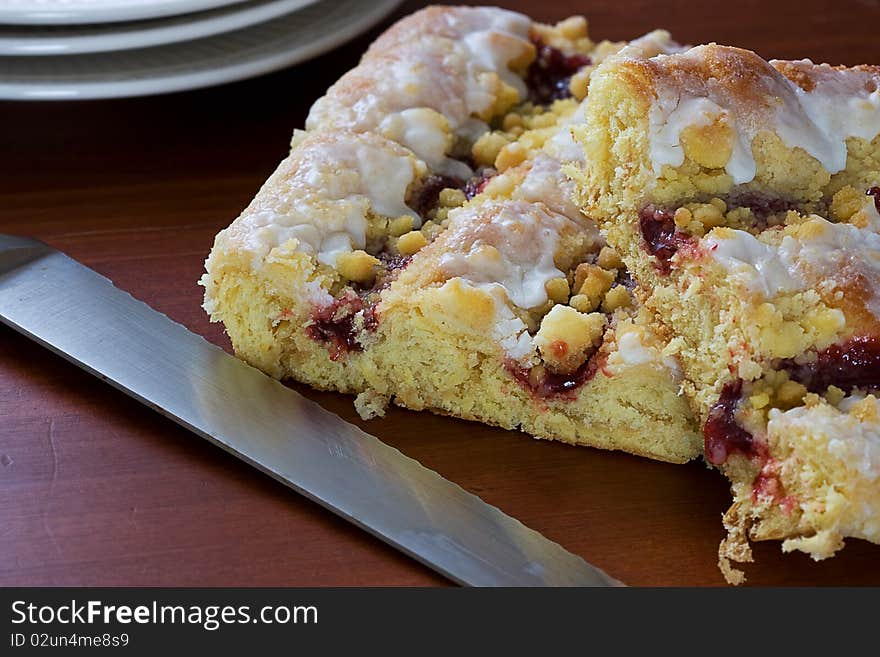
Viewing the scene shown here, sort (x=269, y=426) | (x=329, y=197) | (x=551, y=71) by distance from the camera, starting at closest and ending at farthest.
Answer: (x=269, y=426) → (x=329, y=197) → (x=551, y=71)

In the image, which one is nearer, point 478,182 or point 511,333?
point 511,333

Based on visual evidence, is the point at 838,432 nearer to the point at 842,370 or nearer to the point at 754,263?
the point at 842,370

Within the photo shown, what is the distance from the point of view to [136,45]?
2982 mm

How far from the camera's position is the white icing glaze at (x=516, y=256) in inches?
88.5

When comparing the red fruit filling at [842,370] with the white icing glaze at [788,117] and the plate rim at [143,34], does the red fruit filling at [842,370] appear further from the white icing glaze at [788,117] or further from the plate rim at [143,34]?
the plate rim at [143,34]

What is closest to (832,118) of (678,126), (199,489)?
(678,126)

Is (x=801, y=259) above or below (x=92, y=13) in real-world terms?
above

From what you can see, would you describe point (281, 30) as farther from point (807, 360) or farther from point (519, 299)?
point (807, 360)

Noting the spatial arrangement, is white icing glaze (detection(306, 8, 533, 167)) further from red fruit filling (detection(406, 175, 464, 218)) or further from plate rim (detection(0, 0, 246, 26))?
plate rim (detection(0, 0, 246, 26))

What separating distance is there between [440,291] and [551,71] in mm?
1140

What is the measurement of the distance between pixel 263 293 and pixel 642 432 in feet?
2.60

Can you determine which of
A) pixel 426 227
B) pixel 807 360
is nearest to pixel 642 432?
pixel 807 360

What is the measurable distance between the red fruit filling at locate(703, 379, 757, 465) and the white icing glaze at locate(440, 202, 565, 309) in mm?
400

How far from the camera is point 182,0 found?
2965 millimetres
